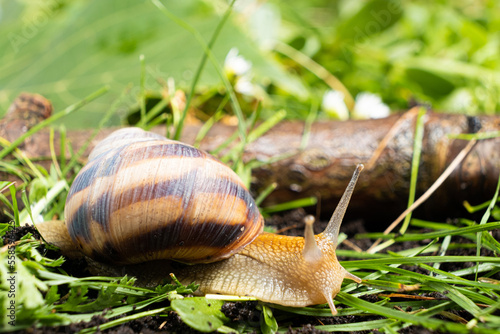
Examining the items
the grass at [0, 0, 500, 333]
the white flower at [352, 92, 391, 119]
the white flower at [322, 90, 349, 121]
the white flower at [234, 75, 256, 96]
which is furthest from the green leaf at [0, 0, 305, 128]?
the grass at [0, 0, 500, 333]

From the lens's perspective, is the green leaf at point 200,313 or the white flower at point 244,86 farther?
the white flower at point 244,86

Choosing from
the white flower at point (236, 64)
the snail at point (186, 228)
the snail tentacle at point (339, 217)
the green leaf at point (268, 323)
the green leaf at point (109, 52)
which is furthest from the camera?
the white flower at point (236, 64)

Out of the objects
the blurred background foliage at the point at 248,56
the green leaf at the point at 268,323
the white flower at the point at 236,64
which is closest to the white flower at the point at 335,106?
the blurred background foliage at the point at 248,56

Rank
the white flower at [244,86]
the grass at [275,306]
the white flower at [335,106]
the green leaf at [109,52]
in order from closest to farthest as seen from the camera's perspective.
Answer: the grass at [275,306], the green leaf at [109,52], the white flower at [244,86], the white flower at [335,106]

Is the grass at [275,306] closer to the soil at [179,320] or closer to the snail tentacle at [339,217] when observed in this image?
the soil at [179,320]

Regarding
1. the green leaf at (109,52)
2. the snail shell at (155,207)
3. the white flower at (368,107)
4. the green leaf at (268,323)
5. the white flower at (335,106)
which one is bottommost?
the white flower at (368,107)

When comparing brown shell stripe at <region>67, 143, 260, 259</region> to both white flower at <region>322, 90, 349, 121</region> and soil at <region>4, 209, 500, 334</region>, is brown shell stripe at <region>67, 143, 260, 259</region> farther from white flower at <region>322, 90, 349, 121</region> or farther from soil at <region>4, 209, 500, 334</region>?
white flower at <region>322, 90, 349, 121</region>

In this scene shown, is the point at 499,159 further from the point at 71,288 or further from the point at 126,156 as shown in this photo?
the point at 71,288
